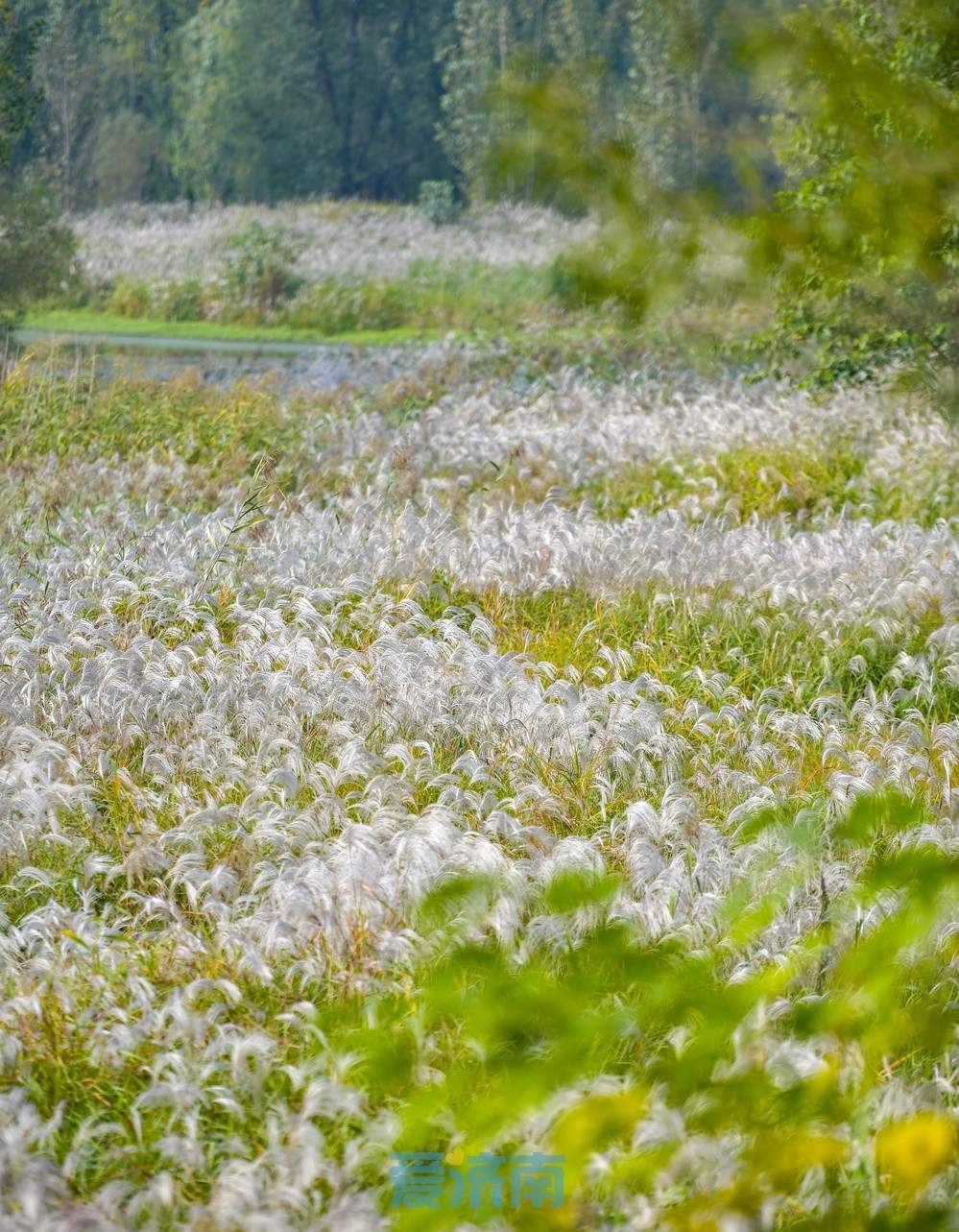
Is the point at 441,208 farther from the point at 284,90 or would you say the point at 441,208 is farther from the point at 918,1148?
the point at 918,1148

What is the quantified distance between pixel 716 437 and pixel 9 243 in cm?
1082

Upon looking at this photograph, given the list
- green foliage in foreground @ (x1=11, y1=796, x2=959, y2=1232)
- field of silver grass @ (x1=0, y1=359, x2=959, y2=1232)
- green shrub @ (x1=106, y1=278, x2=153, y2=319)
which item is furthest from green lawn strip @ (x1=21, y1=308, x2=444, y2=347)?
green foliage in foreground @ (x1=11, y1=796, x2=959, y2=1232)

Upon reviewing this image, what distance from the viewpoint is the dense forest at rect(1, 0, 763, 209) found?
1463 inches

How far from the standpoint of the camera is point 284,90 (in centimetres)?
3806

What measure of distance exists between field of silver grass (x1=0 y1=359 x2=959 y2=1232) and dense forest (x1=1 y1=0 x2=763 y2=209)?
25764mm

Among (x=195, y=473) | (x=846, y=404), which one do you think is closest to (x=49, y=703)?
(x=195, y=473)

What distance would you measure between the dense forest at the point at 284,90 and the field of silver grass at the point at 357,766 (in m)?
25.8

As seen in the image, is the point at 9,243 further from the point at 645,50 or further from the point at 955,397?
the point at 645,50

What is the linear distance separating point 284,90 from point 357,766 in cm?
3690

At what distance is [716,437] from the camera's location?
10.9 meters

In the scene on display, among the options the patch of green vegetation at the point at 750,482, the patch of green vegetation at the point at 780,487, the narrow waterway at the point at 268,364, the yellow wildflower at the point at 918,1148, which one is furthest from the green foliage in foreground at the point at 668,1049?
the narrow waterway at the point at 268,364

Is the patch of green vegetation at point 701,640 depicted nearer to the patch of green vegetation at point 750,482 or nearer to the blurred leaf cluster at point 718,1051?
the blurred leaf cluster at point 718,1051

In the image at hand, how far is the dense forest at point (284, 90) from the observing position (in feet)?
122

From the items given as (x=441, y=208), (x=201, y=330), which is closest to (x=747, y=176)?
(x=201, y=330)
